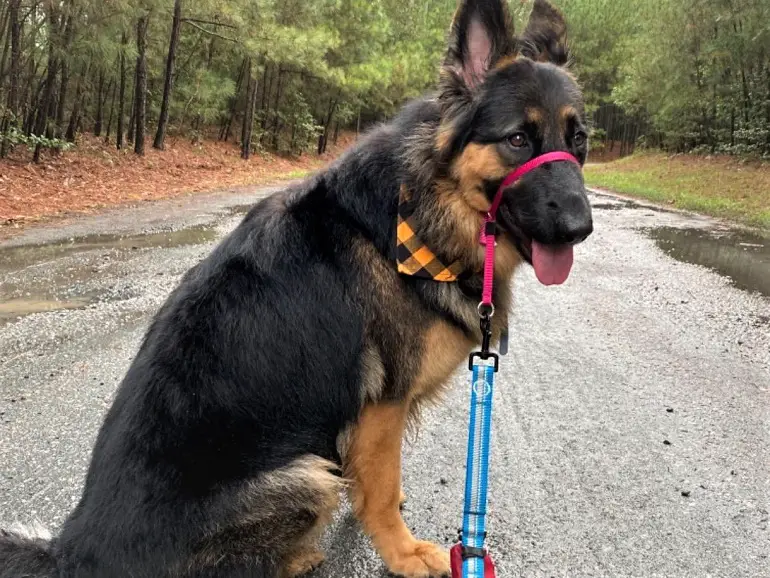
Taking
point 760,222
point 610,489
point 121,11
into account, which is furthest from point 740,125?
point 610,489

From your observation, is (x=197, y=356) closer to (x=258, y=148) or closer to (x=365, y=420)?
(x=365, y=420)

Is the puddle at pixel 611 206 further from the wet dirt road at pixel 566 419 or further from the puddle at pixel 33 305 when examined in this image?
the puddle at pixel 33 305

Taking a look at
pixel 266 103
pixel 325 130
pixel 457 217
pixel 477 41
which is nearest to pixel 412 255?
pixel 457 217

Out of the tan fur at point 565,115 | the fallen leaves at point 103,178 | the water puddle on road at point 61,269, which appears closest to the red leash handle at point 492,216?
the tan fur at point 565,115

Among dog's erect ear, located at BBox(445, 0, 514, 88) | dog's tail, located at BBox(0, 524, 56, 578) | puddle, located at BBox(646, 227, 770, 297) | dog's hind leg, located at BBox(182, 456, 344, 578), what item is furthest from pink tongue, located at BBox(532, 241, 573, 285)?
puddle, located at BBox(646, 227, 770, 297)

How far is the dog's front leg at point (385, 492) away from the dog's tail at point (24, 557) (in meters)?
1.26

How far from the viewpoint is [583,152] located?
273 centimetres

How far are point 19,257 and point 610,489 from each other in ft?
27.6

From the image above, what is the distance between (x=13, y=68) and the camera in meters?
16.1

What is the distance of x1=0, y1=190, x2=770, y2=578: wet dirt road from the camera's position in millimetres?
2998

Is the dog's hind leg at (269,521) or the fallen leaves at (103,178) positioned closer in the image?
the dog's hind leg at (269,521)

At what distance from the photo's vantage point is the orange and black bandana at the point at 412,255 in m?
2.62

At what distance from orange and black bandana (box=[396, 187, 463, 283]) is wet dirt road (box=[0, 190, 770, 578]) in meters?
1.47

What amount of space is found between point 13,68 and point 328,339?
1827cm
